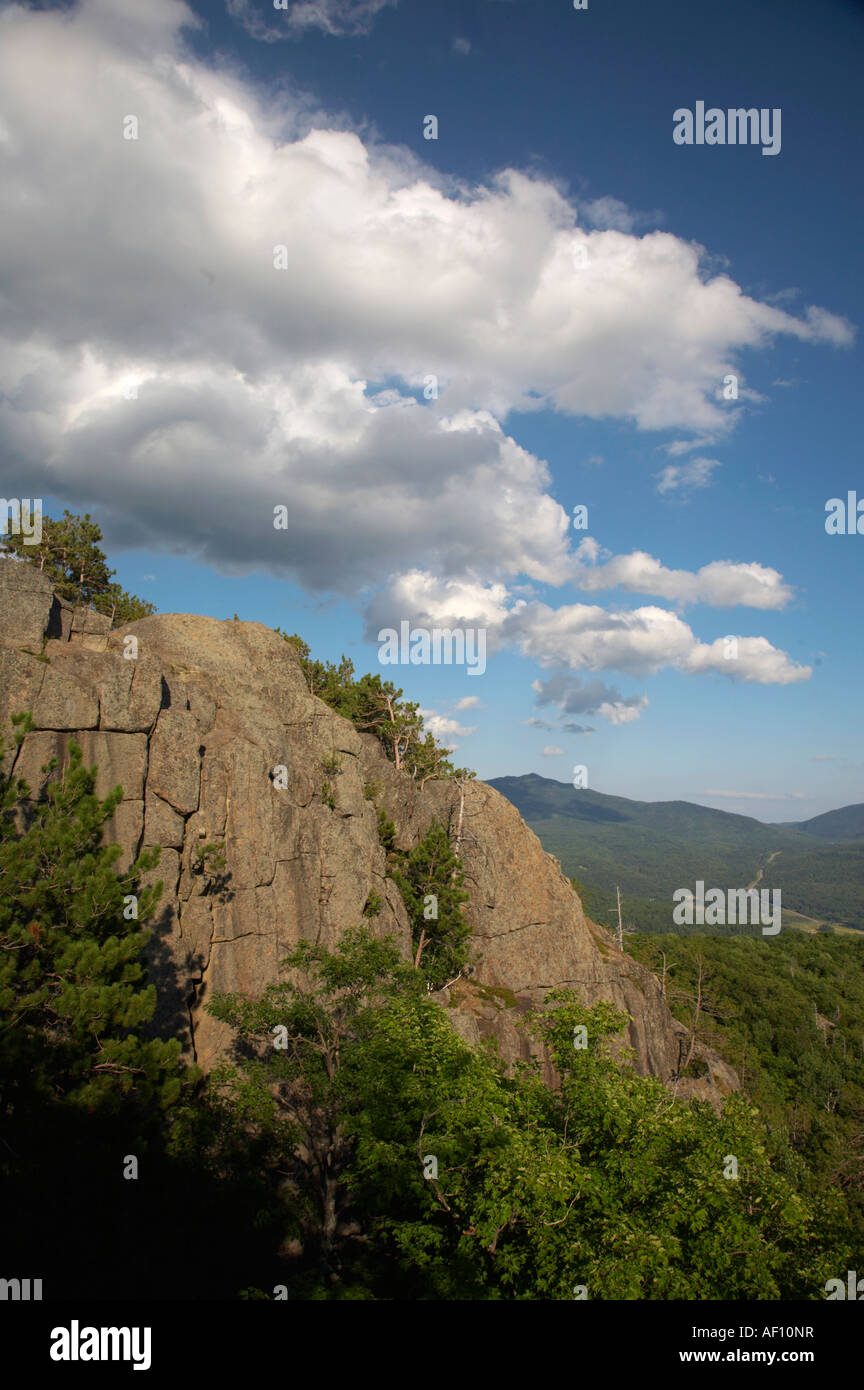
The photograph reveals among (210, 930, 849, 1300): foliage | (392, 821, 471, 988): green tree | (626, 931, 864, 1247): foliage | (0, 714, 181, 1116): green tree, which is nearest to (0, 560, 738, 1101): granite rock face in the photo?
(392, 821, 471, 988): green tree

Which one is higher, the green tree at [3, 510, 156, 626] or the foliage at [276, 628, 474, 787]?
the green tree at [3, 510, 156, 626]

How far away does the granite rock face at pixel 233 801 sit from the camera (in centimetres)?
2644

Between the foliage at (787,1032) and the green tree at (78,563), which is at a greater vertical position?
the green tree at (78,563)

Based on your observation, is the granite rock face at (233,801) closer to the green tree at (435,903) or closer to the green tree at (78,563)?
the green tree at (435,903)

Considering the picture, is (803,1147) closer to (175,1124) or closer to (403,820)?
(403,820)

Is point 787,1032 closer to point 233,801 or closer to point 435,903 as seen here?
point 435,903

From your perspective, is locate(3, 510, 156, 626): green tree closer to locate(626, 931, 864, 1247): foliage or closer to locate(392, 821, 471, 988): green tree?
locate(392, 821, 471, 988): green tree

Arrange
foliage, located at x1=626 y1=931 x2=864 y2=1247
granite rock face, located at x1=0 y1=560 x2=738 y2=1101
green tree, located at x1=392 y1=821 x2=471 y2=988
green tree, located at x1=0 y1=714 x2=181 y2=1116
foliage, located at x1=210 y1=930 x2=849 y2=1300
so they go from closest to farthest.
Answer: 1. foliage, located at x1=210 y1=930 x2=849 y2=1300
2. green tree, located at x1=0 y1=714 x2=181 y2=1116
3. granite rock face, located at x1=0 y1=560 x2=738 y2=1101
4. green tree, located at x1=392 y1=821 x2=471 y2=988
5. foliage, located at x1=626 y1=931 x2=864 y2=1247

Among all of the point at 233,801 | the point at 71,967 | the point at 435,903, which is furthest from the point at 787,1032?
the point at 71,967

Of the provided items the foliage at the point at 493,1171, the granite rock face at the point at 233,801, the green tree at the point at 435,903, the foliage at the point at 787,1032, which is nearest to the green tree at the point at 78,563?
the granite rock face at the point at 233,801

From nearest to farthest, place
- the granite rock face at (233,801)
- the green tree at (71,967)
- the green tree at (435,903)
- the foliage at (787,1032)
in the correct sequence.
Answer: the green tree at (71,967) → the granite rock face at (233,801) → the green tree at (435,903) → the foliage at (787,1032)

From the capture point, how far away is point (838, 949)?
163m

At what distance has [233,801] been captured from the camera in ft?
104

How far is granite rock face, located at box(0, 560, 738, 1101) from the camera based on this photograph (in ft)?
86.7
